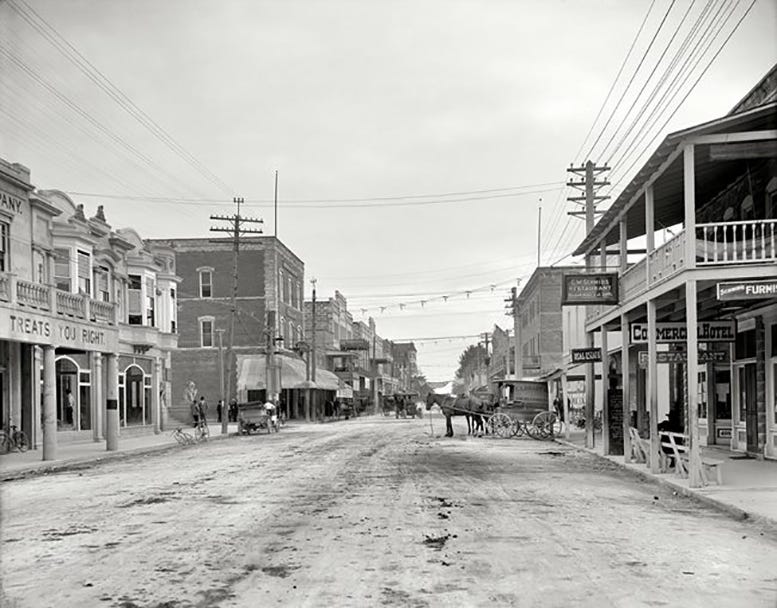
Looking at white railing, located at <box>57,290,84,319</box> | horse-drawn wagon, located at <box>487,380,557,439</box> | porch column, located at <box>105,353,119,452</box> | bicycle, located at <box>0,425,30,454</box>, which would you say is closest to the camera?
white railing, located at <box>57,290,84,319</box>

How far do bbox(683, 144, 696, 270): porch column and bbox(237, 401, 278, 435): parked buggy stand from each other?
27849mm

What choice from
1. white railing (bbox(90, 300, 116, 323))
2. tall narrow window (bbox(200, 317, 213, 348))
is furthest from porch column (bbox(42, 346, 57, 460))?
tall narrow window (bbox(200, 317, 213, 348))

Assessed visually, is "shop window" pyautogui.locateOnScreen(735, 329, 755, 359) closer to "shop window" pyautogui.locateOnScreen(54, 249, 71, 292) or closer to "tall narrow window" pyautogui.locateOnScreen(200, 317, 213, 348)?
"shop window" pyautogui.locateOnScreen(54, 249, 71, 292)

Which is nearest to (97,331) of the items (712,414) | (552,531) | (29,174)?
(29,174)

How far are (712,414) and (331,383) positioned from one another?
45417 millimetres

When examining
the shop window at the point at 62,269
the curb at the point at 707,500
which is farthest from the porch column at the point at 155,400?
the curb at the point at 707,500

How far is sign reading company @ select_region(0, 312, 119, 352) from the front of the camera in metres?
22.2

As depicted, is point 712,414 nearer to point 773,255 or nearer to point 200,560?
point 773,255

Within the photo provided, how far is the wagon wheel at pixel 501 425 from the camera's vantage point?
3309 cm

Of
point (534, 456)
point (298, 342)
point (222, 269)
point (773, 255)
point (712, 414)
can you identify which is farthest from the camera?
point (298, 342)

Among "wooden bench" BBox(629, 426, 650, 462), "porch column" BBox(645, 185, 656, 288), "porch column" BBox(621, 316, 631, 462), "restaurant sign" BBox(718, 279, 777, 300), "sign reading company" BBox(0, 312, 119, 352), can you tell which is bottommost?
"wooden bench" BBox(629, 426, 650, 462)

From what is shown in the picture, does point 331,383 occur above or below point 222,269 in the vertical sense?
below

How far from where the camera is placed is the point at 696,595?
289 inches

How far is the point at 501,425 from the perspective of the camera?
33.3m
